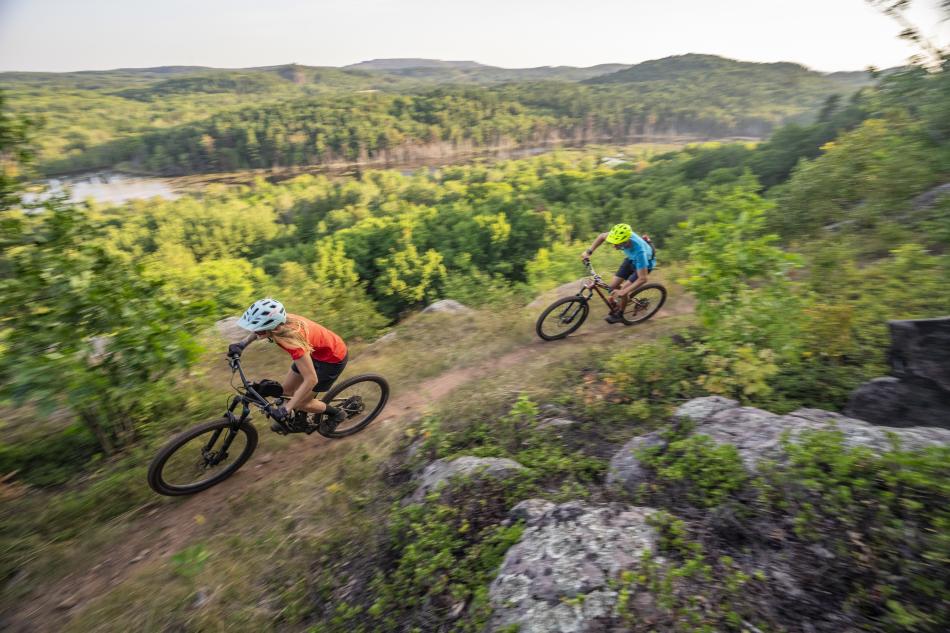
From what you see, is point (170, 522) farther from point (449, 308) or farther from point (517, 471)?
point (449, 308)

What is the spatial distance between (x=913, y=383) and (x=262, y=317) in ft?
24.8

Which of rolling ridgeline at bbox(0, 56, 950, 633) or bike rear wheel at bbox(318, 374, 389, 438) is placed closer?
rolling ridgeline at bbox(0, 56, 950, 633)

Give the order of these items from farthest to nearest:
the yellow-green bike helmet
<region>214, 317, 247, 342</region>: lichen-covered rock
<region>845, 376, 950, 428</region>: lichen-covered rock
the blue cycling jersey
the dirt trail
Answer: <region>214, 317, 247, 342</region>: lichen-covered rock, the blue cycling jersey, the yellow-green bike helmet, <region>845, 376, 950, 428</region>: lichen-covered rock, the dirt trail

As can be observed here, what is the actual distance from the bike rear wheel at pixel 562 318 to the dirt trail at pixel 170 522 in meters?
2.62

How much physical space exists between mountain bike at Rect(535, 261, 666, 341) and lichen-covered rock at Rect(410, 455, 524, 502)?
16.0 ft

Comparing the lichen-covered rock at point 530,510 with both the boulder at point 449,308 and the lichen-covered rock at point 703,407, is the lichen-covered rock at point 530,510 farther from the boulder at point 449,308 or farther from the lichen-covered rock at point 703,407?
the boulder at point 449,308

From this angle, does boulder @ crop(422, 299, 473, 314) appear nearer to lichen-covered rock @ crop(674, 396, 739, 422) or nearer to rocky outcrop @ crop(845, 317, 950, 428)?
lichen-covered rock @ crop(674, 396, 739, 422)

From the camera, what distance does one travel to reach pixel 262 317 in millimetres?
4988

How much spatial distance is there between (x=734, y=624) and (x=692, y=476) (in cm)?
154

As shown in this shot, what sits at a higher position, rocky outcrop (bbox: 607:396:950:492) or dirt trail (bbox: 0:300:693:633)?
rocky outcrop (bbox: 607:396:950:492)

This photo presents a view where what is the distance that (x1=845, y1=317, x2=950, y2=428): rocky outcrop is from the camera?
15.6ft

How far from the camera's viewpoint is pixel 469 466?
17.1 feet

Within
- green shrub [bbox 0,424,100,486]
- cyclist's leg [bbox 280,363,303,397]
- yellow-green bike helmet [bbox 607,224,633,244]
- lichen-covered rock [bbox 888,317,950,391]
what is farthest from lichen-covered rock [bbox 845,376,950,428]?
green shrub [bbox 0,424,100,486]

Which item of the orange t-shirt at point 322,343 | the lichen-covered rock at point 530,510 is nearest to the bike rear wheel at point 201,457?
the orange t-shirt at point 322,343
